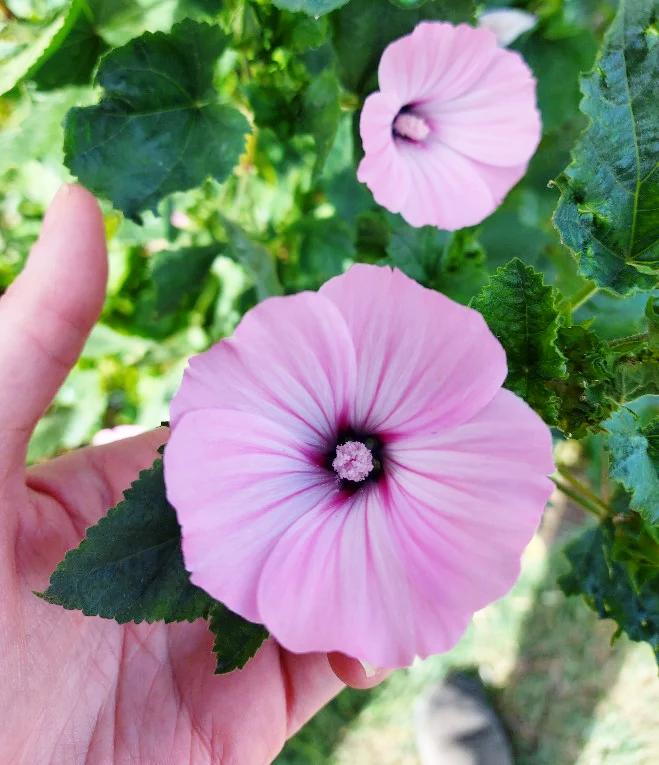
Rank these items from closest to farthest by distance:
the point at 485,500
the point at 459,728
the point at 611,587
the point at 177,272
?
the point at 485,500 → the point at 611,587 → the point at 177,272 → the point at 459,728

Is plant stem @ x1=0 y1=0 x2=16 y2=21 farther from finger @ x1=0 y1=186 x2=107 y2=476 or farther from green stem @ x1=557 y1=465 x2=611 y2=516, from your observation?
green stem @ x1=557 y1=465 x2=611 y2=516

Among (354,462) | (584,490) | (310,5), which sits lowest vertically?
(584,490)

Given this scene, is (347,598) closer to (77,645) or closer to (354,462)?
(354,462)

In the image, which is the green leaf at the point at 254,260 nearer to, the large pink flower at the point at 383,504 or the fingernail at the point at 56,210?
the fingernail at the point at 56,210

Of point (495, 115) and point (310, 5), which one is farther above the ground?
point (310, 5)

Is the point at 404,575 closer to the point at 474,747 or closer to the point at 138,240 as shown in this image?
the point at 138,240

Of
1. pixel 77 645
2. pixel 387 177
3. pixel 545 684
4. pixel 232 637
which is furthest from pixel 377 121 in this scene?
pixel 545 684
